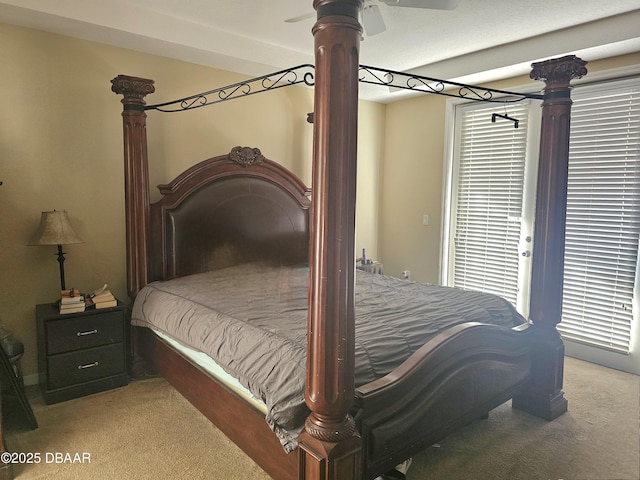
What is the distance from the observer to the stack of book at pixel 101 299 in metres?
2.95

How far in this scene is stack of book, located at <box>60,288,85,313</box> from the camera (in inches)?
110

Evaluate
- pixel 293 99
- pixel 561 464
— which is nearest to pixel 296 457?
pixel 561 464

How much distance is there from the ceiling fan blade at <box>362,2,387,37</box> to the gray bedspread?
167 centimetres

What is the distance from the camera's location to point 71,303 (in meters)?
2.82

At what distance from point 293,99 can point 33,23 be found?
219cm

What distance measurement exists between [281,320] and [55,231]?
163 centimetres

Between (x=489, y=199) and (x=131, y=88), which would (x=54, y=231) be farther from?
(x=489, y=199)

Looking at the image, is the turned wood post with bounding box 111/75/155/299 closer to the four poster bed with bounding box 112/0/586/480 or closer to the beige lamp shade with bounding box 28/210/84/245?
the four poster bed with bounding box 112/0/586/480

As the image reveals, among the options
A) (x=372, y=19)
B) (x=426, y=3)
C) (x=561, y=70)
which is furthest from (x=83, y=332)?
(x=561, y=70)

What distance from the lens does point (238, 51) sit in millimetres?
3523

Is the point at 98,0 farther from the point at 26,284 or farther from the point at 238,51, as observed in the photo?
the point at 26,284

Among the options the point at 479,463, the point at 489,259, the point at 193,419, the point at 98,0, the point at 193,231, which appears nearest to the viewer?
the point at 479,463

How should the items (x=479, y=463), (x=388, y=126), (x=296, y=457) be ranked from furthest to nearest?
(x=388, y=126) < (x=479, y=463) < (x=296, y=457)

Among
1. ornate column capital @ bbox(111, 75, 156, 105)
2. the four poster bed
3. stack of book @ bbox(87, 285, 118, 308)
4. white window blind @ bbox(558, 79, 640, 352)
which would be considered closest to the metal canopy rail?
ornate column capital @ bbox(111, 75, 156, 105)
